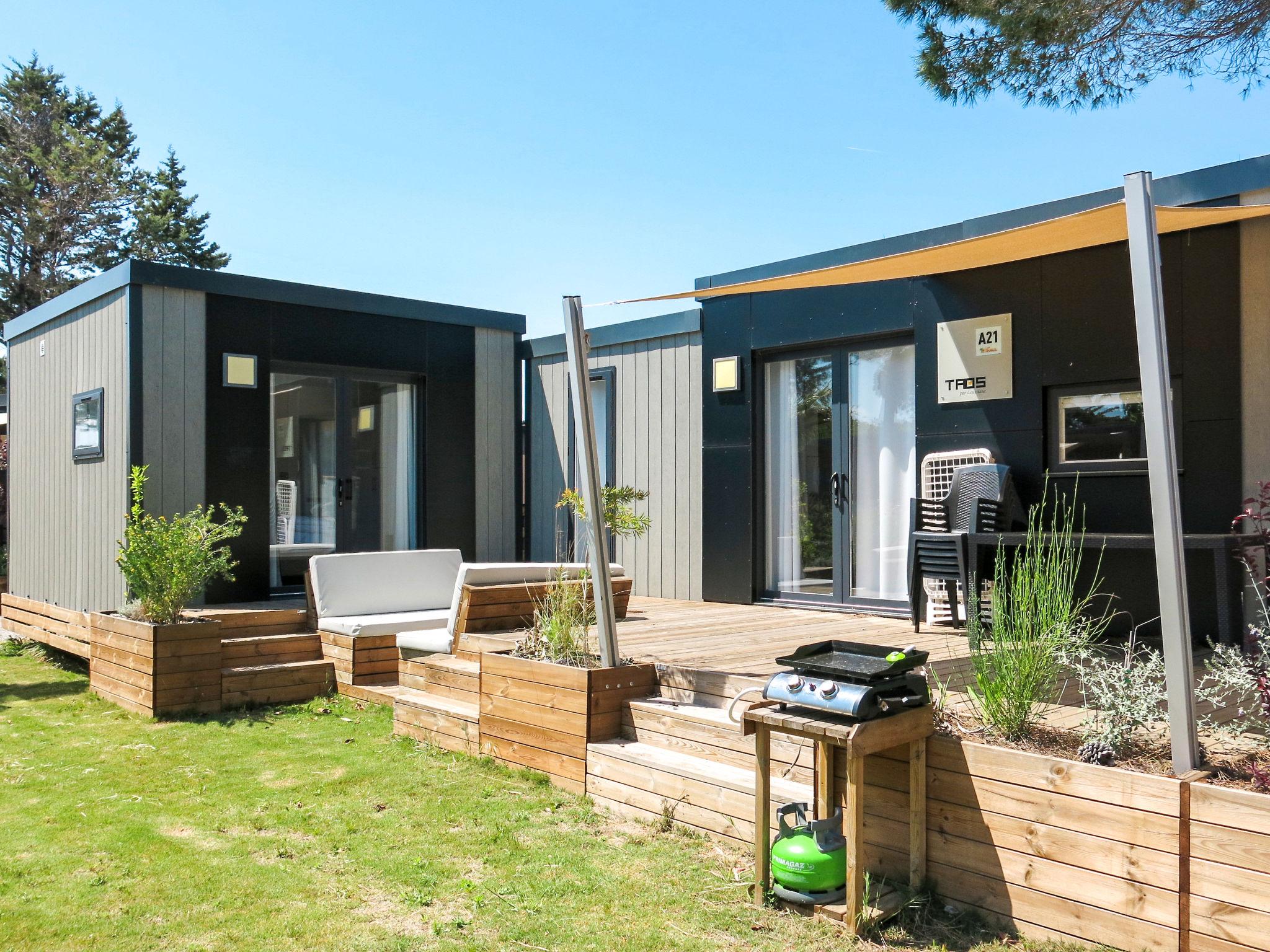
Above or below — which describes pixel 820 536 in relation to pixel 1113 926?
above

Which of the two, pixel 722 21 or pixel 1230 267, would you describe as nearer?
pixel 1230 267

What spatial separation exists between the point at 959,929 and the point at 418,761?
9.79 ft

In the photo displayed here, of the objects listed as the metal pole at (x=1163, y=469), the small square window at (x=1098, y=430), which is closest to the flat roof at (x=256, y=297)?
the small square window at (x=1098, y=430)

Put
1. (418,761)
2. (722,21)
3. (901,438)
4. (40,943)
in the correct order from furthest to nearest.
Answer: (722,21) → (901,438) → (418,761) → (40,943)

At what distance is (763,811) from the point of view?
3330mm

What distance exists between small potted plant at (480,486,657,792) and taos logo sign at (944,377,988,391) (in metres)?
2.49

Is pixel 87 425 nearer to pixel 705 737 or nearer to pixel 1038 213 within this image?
pixel 705 737

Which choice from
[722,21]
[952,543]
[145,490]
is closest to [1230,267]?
[952,543]

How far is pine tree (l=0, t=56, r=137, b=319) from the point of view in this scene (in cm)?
2205

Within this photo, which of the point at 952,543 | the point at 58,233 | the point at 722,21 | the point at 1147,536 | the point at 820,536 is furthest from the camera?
the point at 58,233

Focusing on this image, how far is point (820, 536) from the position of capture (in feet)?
24.6

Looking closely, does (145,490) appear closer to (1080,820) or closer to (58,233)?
(1080,820)

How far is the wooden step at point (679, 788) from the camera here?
3.73 m

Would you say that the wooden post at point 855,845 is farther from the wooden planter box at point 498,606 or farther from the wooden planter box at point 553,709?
the wooden planter box at point 498,606
